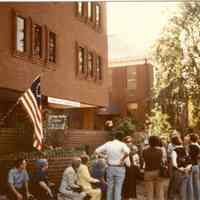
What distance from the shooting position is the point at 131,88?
12.2m

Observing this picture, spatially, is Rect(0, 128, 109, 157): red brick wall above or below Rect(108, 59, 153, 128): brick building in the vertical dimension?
below

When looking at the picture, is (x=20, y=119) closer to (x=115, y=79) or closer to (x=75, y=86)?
(x=75, y=86)

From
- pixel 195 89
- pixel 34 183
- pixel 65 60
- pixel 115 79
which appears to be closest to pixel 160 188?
pixel 34 183

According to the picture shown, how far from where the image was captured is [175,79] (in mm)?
9305

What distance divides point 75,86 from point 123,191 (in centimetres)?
424

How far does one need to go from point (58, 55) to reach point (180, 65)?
8.92 ft

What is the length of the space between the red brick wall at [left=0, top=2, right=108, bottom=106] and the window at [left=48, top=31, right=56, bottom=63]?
4.0 inches

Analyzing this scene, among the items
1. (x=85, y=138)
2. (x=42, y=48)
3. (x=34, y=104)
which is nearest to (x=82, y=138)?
(x=85, y=138)

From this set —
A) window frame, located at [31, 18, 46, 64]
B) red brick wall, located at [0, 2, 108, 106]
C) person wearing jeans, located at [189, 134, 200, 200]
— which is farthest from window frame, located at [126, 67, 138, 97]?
person wearing jeans, located at [189, 134, 200, 200]

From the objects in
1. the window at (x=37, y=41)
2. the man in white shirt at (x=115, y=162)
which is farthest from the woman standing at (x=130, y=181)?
the window at (x=37, y=41)

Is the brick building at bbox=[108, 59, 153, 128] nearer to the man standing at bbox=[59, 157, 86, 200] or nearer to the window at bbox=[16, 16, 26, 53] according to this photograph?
the window at bbox=[16, 16, 26, 53]

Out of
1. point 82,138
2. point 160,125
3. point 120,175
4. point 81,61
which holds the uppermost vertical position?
point 81,61

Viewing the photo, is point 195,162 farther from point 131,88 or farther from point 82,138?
point 131,88

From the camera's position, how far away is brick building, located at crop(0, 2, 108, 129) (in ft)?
29.5
